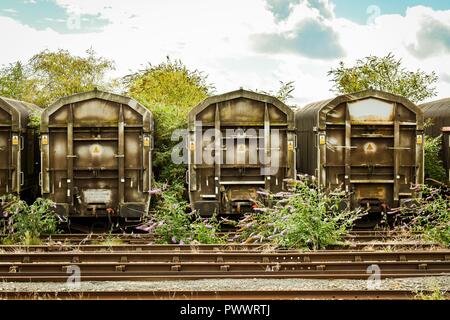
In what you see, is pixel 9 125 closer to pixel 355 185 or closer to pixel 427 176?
pixel 355 185

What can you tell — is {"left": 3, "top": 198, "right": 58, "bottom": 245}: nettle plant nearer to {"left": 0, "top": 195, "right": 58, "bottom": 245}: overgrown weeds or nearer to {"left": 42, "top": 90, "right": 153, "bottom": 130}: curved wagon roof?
{"left": 0, "top": 195, "right": 58, "bottom": 245}: overgrown weeds

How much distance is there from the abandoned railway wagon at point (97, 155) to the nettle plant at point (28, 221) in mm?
406

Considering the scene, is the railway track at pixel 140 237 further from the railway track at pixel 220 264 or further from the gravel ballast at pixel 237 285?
the gravel ballast at pixel 237 285

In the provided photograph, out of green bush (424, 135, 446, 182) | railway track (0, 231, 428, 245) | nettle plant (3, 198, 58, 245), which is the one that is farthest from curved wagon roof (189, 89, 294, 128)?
green bush (424, 135, 446, 182)

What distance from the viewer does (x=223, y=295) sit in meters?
8.32

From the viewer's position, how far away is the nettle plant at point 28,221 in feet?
42.7

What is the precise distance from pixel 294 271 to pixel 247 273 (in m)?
0.76

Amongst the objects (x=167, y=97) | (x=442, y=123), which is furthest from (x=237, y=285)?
(x=167, y=97)

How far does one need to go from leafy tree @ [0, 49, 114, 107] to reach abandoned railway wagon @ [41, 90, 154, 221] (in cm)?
1801

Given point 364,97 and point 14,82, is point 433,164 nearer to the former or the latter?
point 364,97

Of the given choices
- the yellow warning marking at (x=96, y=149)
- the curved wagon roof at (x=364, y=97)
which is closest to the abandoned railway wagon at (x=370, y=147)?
the curved wagon roof at (x=364, y=97)

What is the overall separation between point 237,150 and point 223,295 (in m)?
6.07

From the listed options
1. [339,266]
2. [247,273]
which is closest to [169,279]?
[247,273]

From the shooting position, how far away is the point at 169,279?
9422 mm
